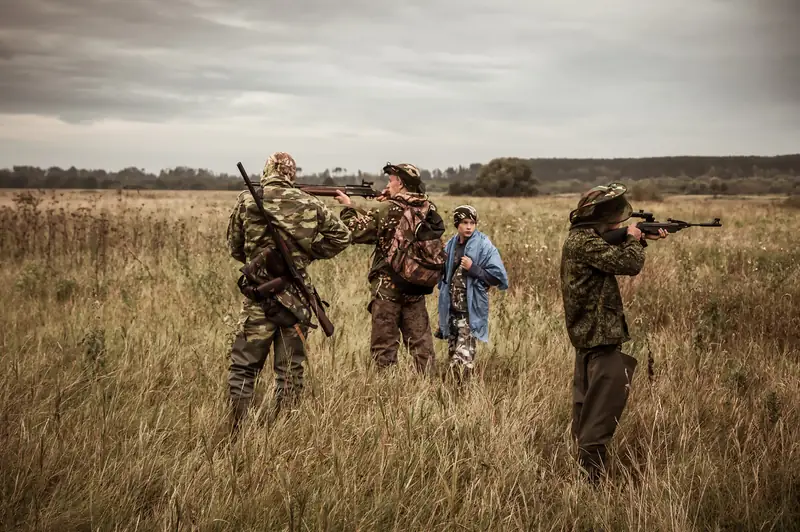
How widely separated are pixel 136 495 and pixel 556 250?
1008 cm

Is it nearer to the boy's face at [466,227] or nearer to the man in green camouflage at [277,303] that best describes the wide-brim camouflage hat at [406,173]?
the boy's face at [466,227]

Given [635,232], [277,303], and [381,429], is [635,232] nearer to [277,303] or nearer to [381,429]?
[381,429]

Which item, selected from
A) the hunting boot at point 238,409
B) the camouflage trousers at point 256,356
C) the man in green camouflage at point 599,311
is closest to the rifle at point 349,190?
the camouflage trousers at point 256,356

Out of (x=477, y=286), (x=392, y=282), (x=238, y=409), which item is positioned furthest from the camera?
(x=477, y=286)

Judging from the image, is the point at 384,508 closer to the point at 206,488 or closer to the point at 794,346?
the point at 206,488

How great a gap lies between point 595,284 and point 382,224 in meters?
2.10

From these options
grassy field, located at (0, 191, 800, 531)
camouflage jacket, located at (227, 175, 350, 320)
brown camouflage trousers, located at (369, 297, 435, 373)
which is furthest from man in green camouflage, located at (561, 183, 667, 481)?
camouflage jacket, located at (227, 175, 350, 320)

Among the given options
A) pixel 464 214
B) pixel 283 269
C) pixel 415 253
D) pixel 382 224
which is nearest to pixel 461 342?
pixel 415 253

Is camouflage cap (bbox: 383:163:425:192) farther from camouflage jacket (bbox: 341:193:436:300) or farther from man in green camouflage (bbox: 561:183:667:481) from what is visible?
man in green camouflage (bbox: 561:183:667:481)

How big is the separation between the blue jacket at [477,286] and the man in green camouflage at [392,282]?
1.02ft

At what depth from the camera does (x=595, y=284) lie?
417cm

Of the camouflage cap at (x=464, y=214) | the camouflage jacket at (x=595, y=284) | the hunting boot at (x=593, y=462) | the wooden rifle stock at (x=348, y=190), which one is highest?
the wooden rifle stock at (x=348, y=190)

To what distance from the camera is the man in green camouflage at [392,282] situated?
5.55 metres

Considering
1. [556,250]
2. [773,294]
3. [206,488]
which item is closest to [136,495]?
[206,488]
